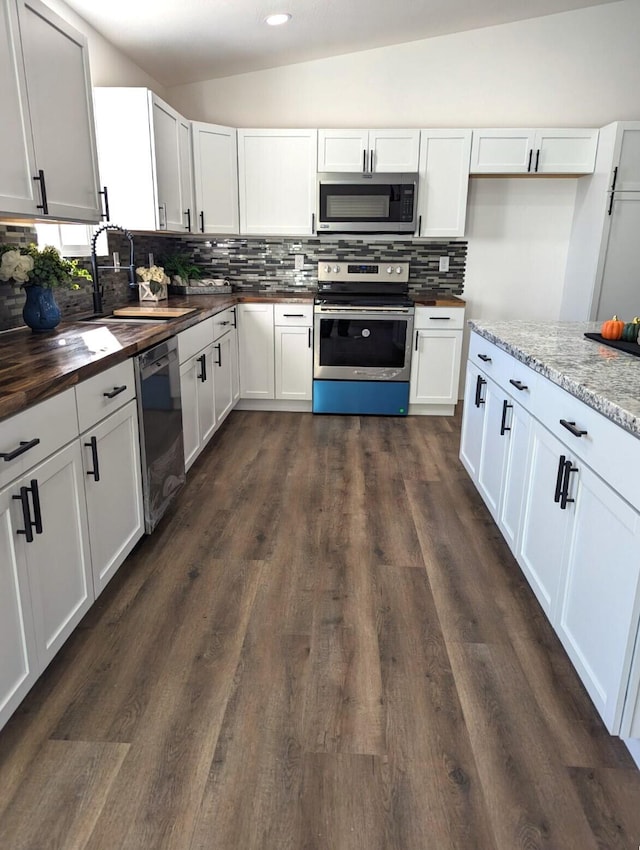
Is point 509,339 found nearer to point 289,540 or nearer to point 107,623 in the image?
point 289,540

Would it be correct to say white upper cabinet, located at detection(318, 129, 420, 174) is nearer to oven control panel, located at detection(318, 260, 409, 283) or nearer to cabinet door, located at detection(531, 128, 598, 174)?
oven control panel, located at detection(318, 260, 409, 283)

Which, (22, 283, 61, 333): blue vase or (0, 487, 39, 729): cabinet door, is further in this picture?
(22, 283, 61, 333): blue vase

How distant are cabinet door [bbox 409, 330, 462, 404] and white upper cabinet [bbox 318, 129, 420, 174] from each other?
1.24m

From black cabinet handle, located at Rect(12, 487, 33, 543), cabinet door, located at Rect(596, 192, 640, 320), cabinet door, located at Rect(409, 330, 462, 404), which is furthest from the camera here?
cabinet door, located at Rect(409, 330, 462, 404)

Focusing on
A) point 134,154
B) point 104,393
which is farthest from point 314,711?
point 134,154

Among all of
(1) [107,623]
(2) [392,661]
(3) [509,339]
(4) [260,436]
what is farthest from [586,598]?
(4) [260,436]

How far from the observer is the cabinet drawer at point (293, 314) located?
14.4 ft

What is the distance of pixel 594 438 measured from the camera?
1560 millimetres

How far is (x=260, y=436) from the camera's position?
4062 millimetres

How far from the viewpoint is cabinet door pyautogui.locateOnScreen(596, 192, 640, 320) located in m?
4.05

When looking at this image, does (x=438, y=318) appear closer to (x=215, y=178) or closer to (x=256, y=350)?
(x=256, y=350)

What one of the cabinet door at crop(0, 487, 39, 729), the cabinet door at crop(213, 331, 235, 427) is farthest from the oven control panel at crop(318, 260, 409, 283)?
the cabinet door at crop(0, 487, 39, 729)

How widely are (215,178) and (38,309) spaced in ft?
7.70

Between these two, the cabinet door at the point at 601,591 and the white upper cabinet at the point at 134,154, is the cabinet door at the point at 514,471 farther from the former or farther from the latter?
the white upper cabinet at the point at 134,154
